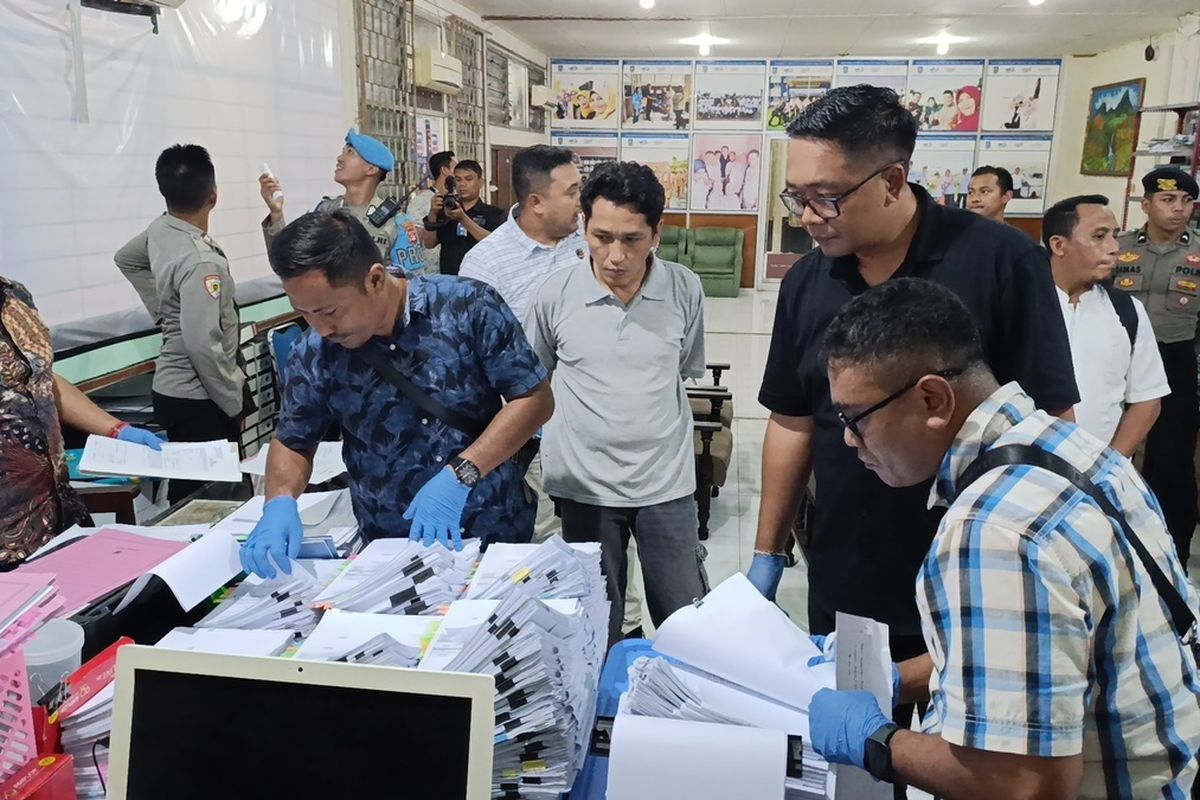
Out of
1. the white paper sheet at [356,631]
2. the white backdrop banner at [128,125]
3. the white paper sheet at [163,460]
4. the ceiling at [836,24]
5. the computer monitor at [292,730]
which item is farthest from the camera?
the ceiling at [836,24]

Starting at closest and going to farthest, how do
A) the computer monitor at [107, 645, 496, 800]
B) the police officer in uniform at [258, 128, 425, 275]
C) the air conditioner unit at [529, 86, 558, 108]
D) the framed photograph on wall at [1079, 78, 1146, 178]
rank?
1. the computer monitor at [107, 645, 496, 800]
2. the police officer in uniform at [258, 128, 425, 275]
3. the framed photograph on wall at [1079, 78, 1146, 178]
4. the air conditioner unit at [529, 86, 558, 108]

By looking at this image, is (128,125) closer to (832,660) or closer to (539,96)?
(832,660)

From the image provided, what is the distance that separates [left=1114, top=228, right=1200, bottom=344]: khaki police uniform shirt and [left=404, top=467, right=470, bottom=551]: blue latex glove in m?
3.35

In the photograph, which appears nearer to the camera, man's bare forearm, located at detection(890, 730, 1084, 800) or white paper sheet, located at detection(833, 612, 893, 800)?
man's bare forearm, located at detection(890, 730, 1084, 800)

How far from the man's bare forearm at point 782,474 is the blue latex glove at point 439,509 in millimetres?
643

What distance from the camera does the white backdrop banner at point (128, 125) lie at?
2725mm

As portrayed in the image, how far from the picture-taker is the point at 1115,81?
943 centimetres

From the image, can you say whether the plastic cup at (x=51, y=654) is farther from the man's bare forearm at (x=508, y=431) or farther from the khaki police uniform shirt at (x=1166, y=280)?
the khaki police uniform shirt at (x=1166, y=280)

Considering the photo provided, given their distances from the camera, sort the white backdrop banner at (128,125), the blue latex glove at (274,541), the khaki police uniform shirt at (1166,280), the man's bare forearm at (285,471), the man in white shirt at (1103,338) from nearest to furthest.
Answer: the blue latex glove at (274,541) → the man's bare forearm at (285,471) → the man in white shirt at (1103,338) → the white backdrop banner at (128,125) → the khaki police uniform shirt at (1166,280)

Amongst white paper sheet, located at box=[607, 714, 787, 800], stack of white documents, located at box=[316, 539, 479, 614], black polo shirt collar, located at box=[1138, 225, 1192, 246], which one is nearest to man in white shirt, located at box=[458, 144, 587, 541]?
stack of white documents, located at box=[316, 539, 479, 614]

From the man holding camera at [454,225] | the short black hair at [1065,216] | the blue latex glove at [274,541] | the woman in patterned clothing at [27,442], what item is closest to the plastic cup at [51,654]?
the blue latex glove at [274,541]

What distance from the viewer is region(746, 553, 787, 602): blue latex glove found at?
5.62ft

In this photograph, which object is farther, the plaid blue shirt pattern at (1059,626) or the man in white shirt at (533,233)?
the man in white shirt at (533,233)

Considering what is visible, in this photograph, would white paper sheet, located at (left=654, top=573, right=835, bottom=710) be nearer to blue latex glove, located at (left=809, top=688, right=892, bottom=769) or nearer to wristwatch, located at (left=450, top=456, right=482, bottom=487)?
blue latex glove, located at (left=809, top=688, right=892, bottom=769)
